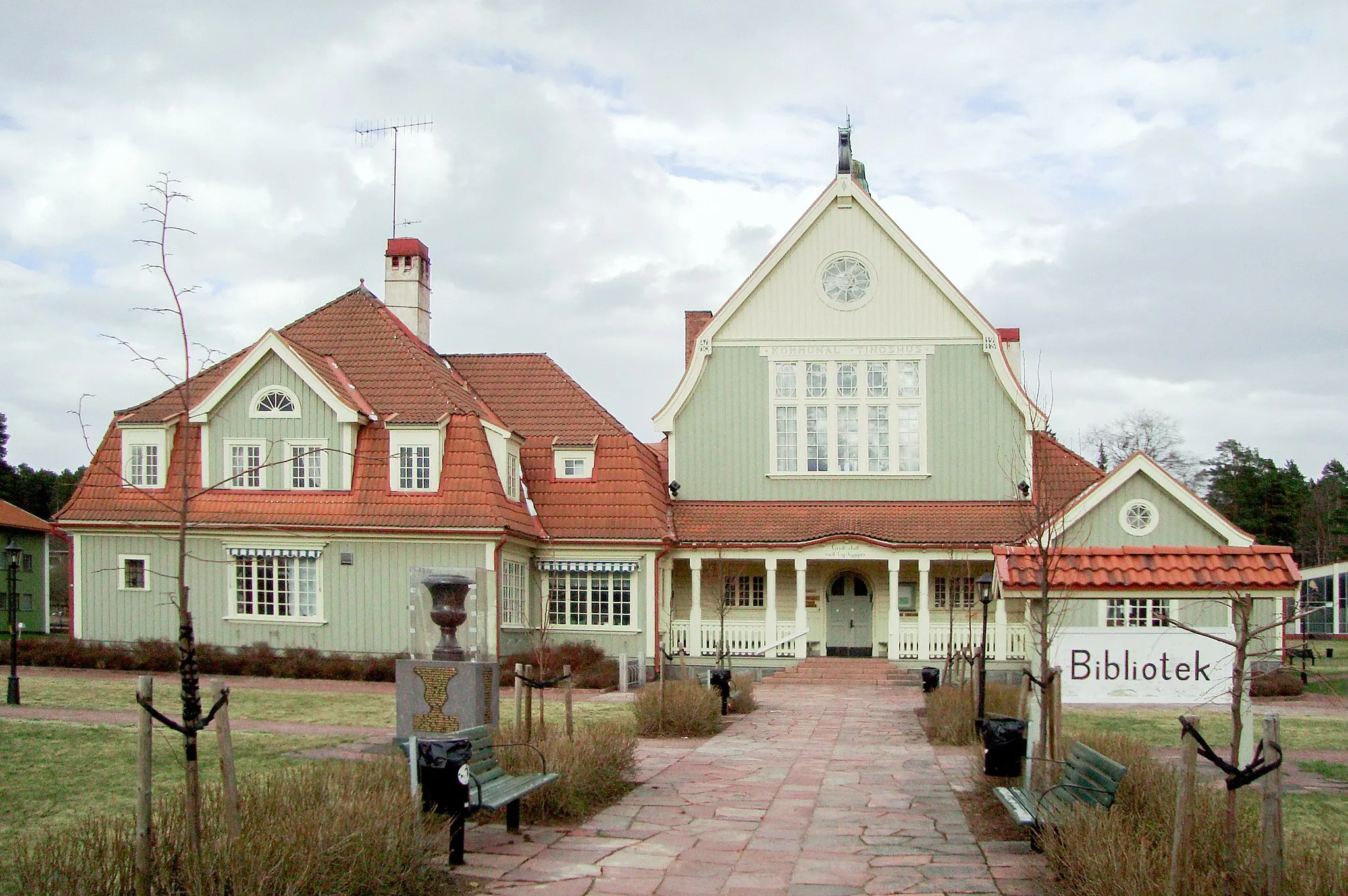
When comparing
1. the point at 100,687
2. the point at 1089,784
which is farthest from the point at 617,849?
the point at 100,687

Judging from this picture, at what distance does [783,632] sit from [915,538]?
380cm

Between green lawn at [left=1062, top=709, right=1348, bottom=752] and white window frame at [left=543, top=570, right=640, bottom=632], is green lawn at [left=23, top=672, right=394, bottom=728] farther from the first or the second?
green lawn at [left=1062, top=709, right=1348, bottom=752]

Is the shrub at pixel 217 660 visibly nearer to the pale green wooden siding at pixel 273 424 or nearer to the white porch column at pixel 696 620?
the pale green wooden siding at pixel 273 424

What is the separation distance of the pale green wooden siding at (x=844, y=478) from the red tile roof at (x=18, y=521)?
99.7ft

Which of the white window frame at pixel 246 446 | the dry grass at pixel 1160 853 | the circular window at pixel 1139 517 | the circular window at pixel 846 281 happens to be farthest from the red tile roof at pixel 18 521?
the dry grass at pixel 1160 853

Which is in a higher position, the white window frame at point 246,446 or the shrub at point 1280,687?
the white window frame at point 246,446

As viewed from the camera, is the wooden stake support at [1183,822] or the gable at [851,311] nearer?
the wooden stake support at [1183,822]

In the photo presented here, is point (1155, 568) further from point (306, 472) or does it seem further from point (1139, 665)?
point (306, 472)

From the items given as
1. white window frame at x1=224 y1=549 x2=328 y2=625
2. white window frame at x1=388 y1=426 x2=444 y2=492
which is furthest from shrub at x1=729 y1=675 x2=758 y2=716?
white window frame at x1=224 y1=549 x2=328 y2=625

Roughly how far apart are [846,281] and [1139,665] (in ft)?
67.5

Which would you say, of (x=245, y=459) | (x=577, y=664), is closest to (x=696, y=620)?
(x=577, y=664)

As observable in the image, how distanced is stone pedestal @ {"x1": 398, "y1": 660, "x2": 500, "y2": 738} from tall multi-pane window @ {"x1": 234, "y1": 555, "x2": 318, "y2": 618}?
558 inches

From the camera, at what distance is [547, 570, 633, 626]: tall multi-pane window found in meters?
29.2

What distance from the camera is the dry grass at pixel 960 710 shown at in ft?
53.6
